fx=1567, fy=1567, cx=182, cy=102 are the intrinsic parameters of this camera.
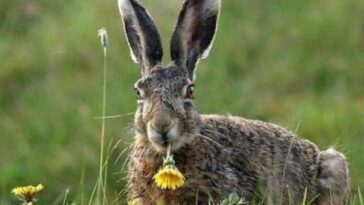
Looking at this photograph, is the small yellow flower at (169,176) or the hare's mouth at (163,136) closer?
the small yellow flower at (169,176)

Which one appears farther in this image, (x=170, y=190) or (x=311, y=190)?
(x=311, y=190)

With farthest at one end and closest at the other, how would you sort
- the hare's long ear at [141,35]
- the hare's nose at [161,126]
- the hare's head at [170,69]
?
the hare's long ear at [141,35] < the hare's head at [170,69] < the hare's nose at [161,126]

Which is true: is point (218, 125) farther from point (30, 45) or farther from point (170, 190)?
point (30, 45)

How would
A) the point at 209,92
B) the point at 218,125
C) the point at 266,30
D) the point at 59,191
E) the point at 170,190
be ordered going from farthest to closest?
the point at 266,30, the point at 209,92, the point at 59,191, the point at 218,125, the point at 170,190

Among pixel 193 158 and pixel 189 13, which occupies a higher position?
pixel 189 13

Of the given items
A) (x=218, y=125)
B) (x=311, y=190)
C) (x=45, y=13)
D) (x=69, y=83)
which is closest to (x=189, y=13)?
(x=218, y=125)

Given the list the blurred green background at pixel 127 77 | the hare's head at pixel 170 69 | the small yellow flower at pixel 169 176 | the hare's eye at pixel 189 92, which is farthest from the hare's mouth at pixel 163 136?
the blurred green background at pixel 127 77

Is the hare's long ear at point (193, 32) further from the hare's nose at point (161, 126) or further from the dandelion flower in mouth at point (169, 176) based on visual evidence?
the dandelion flower in mouth at point (169, 176)
